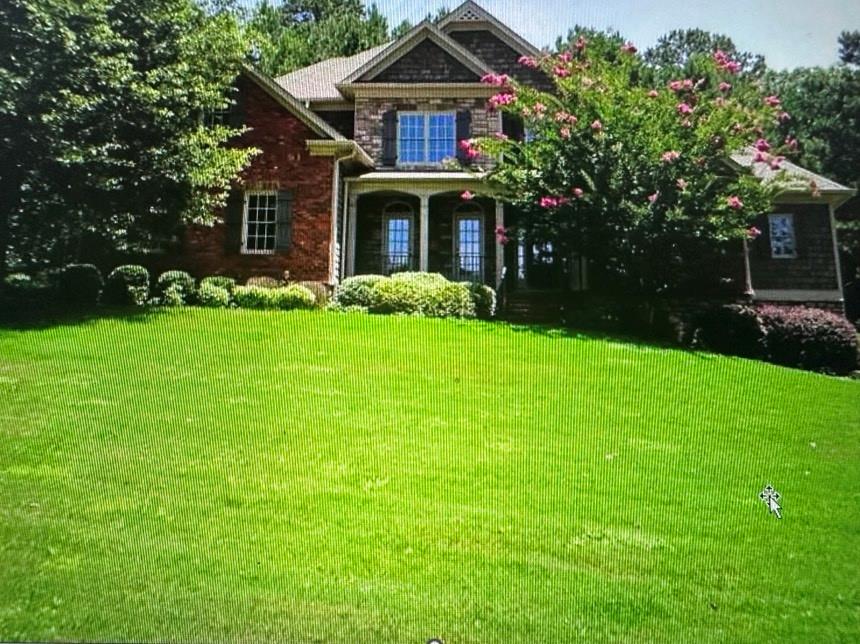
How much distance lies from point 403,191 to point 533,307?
2277mm

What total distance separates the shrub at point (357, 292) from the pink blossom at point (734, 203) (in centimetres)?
343

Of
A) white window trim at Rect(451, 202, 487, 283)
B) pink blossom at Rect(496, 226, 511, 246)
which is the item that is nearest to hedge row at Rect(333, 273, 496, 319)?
pink blossom at Rect(496, 226, 511, 246)

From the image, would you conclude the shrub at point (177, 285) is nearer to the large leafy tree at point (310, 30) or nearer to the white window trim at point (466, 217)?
the large leafy tree at point (310, 30)

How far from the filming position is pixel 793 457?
10.8 feet

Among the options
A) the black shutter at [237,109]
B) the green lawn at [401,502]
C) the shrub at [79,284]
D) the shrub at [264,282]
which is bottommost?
the green lawn at [401,502]

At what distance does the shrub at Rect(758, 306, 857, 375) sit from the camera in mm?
5789

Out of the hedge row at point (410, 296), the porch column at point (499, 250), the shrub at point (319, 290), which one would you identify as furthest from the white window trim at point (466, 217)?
the shrub at point (319, 290)

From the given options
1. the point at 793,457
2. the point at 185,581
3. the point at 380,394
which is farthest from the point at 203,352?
the point at 793,457

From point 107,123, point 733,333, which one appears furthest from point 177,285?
point 733,333

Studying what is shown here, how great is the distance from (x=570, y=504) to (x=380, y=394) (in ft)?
4.51

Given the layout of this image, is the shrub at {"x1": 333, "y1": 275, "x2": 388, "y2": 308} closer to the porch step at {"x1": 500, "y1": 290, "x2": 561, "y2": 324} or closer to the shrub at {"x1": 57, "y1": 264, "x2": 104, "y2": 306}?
the porch step at {"x1": 500, "y1": 290, "x2": 561, "y2": 324}

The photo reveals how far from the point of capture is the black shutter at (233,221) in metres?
7.26

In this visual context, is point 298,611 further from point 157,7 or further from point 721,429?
point 157,7

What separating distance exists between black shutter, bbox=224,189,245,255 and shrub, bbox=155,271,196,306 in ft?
3.32
